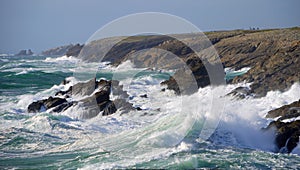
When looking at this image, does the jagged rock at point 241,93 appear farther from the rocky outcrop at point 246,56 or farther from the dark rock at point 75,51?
the dark rock at point 75,51

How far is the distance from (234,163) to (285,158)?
1912mm

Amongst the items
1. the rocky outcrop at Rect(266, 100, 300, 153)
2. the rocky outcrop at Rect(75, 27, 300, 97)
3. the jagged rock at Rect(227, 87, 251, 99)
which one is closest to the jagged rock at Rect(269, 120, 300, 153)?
the rocky outcrop at Rect(266, 100, 300, 153)

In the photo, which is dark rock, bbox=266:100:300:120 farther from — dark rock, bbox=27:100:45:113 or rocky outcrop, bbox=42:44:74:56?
rocky outcrop, bbox=42:44:74:56

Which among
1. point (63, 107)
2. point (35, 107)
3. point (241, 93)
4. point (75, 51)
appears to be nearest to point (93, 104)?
point (63, 107)

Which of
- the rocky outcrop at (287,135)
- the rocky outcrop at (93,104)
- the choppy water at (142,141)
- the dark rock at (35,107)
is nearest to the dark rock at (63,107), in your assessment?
the rocky outcrop at (93,104)

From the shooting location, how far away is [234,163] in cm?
1251

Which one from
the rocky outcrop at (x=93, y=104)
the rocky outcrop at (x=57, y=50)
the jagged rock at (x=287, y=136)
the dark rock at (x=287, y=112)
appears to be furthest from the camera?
the rocky outcrop at (x=57, y=50)

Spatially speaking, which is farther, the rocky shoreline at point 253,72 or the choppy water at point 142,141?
the rocky shoreline at point 253,72

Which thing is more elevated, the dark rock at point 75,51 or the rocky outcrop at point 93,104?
the dark rock at point 75,51

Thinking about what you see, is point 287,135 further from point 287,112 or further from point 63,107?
point 63,107

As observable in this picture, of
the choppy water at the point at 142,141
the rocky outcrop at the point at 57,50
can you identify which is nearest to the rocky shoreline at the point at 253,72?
the choppy water at the point at 142,141

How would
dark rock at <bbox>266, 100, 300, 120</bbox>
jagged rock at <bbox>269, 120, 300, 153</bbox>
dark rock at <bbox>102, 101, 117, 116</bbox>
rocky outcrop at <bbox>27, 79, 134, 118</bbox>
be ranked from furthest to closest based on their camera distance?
rocky outcrop at <bbox>27, 79, 134, 118</bbox>, dark rock at <bbox>102, 101, 117, 116</bbox>, dark rock at <bbox>266, 100, 300, 120</bbox>, jagged rock at <bbox>269, 120, 300, 153</bbox>

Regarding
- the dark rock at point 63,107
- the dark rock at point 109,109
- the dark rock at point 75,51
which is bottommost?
the dark rock at point 109,109

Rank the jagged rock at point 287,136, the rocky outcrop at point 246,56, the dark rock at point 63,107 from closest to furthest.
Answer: the jagged rock at point 287,136 → the dark rock at point 63,107 → the rocky outcrop at point 246,56
